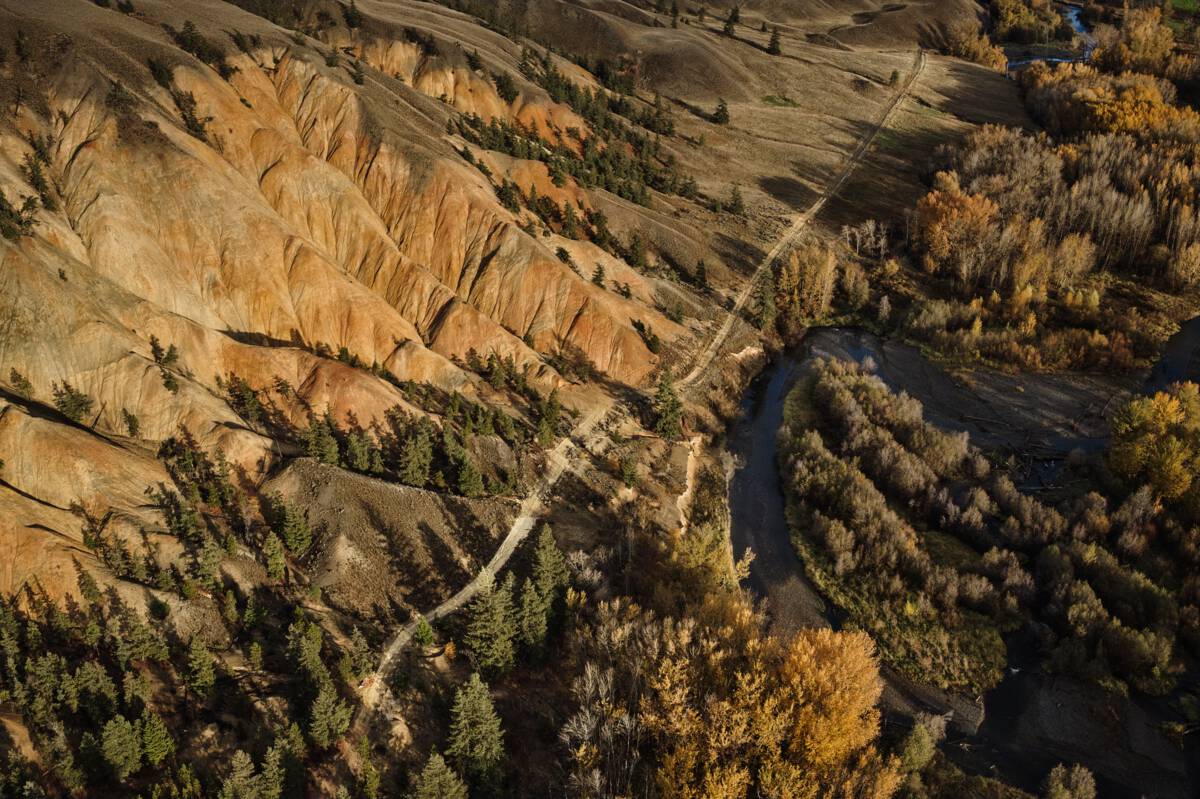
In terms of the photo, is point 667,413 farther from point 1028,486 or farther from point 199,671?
point 199,671

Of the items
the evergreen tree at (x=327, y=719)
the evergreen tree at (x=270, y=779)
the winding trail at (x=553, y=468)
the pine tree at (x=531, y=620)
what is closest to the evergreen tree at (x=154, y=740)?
the evergreen tree at (x=270, y=779)

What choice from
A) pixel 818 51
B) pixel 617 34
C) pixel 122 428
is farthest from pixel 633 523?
pixel 818 51

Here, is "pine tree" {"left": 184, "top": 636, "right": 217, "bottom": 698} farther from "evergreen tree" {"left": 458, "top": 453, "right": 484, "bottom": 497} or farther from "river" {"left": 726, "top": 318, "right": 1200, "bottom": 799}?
"river" {"left": 726, "top": 318, "right": 1200, "bottom": 799}

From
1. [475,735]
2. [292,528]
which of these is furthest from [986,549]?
[292,528]

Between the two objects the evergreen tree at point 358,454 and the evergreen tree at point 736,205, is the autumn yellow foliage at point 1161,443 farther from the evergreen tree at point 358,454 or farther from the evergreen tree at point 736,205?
the evergreen tree at point 358,454

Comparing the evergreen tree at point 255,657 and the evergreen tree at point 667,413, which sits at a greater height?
the evergreen tree at point 667,413
